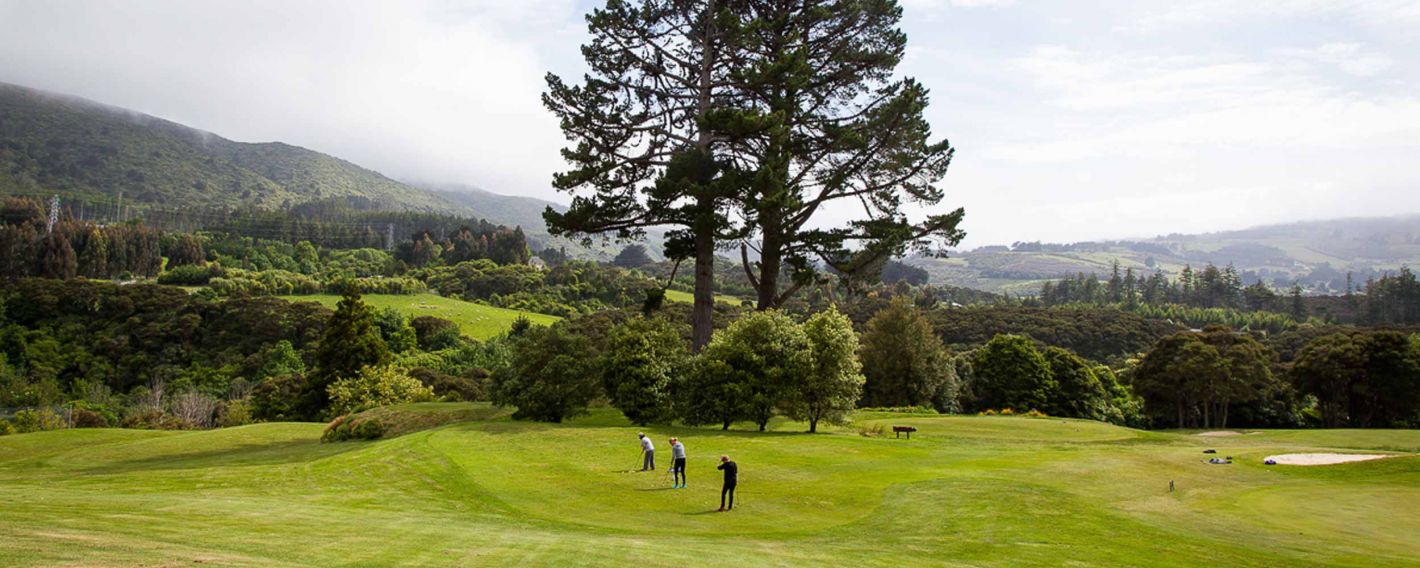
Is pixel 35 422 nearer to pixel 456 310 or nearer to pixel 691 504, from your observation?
pixel 691 504

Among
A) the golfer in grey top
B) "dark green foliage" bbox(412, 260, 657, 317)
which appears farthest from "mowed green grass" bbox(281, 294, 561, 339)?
the golfer in grey top

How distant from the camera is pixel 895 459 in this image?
87.2 feet

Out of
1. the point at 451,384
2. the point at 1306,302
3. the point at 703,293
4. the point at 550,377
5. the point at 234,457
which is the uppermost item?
the point at 1306,302

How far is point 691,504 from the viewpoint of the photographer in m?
19.4

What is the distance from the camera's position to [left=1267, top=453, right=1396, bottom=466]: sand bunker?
2779 centimetres

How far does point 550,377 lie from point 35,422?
40936 mm

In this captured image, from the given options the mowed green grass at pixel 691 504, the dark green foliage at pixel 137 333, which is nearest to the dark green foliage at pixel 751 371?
the mowed green grass at pixel 691 504

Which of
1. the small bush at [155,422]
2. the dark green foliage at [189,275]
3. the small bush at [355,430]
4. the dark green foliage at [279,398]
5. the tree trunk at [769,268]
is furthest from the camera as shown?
the dark green foliage at [189,275]

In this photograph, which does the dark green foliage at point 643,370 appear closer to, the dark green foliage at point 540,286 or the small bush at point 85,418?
the small bush at point 85,418

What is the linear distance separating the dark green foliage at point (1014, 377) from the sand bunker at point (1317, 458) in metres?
34.5

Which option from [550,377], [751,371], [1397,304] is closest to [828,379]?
[751,371]

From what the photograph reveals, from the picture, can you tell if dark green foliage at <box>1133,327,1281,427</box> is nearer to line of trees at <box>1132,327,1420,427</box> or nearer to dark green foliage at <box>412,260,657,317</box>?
line of trees at <box>1132,327,1420,427</box>

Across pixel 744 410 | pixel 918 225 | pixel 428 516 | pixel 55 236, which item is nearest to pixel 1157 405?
pixel 918 225

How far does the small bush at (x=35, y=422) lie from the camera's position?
1882 inches
